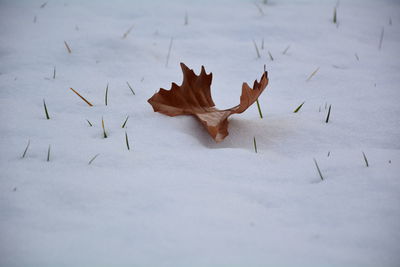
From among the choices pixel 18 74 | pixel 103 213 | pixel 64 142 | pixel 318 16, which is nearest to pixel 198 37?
pixel 318 16

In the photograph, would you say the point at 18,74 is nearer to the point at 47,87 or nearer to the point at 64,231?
the point at 47,87

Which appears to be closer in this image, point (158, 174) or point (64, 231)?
point (64, 231)

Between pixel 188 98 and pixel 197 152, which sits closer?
pixel 197 152

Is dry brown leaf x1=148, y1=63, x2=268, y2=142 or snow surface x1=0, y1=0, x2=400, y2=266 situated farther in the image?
dry brown leaf x1=148, y1=63, x2=268, y2=142

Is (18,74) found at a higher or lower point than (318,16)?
lower

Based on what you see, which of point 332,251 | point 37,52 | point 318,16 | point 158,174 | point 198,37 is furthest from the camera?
point 318,16

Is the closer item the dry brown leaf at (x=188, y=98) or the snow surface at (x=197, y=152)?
the snow surface at (x=197, y=152)

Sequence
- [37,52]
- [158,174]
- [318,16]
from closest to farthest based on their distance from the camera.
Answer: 1. [158,174]
2. [37,52]
3. [318,16]
